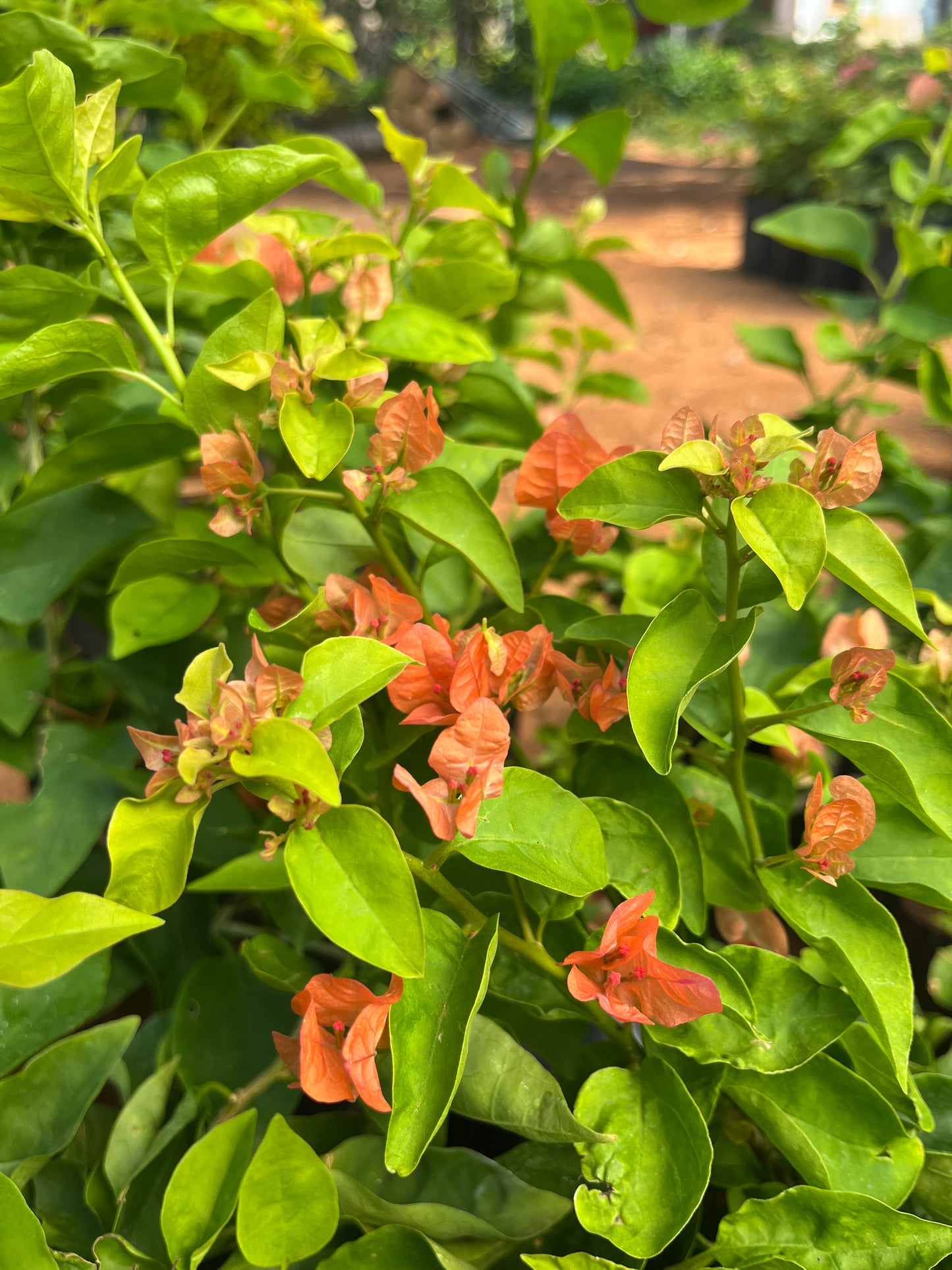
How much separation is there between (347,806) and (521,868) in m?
0.07

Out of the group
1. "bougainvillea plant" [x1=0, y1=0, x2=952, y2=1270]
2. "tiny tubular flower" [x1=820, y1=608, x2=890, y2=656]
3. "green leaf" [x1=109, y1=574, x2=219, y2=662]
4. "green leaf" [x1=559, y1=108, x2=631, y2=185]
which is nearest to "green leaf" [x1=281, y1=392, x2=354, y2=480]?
"bougainvillea plant" [x1=0, y1=0, x2=952, y2=1270]

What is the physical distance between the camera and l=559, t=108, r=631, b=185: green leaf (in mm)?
778

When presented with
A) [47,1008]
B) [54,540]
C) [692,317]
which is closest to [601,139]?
[54,540]

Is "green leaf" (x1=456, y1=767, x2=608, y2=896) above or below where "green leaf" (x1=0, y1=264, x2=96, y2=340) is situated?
below

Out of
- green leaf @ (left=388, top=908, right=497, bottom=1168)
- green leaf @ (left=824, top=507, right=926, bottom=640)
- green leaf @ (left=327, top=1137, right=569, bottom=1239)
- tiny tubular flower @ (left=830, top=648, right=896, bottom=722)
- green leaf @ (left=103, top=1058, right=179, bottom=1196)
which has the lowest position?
green leaf @ (left=103, top=1058, right=179, bottom=1196)

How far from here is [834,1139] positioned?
1.47ft

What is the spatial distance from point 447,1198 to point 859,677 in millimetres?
328

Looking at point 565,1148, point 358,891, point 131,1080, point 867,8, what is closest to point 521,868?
point 358,891

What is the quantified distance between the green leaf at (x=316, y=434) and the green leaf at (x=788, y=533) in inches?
7.0

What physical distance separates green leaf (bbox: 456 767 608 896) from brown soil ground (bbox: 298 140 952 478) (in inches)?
33.1

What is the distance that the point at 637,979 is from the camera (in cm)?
40

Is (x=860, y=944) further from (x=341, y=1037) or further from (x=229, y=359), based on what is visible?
(x=229, y=359)

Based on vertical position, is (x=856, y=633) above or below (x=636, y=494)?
below

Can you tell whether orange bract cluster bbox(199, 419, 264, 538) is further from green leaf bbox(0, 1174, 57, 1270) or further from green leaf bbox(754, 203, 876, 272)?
green leaf bbox(754, 203, 876, 272)
